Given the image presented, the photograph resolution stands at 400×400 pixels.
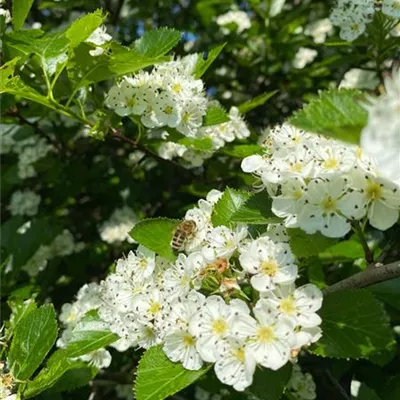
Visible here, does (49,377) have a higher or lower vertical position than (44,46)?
lower

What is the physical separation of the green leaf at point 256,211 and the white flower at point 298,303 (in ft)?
0.42

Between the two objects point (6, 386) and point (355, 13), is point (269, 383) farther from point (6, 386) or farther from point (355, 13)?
point (355, 13)

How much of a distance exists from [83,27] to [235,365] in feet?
3.00

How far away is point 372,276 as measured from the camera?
1222 millimetres

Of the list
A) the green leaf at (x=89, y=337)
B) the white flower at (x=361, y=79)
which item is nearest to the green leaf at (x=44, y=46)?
the green leaf at (x=89, y=337)

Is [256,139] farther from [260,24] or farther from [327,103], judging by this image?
[327,103]

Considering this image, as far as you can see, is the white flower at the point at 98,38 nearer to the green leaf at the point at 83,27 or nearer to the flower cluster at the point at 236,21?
the green leaf at the point at 83,27

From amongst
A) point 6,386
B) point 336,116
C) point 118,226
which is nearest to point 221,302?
point 336,116

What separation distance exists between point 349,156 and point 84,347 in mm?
739

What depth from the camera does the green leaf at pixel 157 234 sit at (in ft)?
4.68

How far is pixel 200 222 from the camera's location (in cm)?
144

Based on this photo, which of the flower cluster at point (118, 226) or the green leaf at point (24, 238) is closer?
the green leaf at point (24, 238)

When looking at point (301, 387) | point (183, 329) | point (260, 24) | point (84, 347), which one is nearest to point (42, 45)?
point (84, 347)

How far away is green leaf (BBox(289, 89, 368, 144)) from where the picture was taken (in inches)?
39.1
